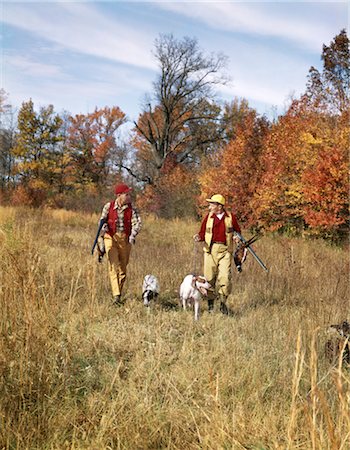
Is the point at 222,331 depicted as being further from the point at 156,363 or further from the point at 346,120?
the point at 346,120

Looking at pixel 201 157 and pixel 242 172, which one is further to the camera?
pixel 201 157

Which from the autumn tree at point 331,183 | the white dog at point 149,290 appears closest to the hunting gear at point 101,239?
the white dog at point 149,290

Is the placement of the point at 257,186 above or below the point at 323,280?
above

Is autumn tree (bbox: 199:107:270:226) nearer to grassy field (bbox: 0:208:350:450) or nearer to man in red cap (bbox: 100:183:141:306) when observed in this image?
man in red cap (bbox: 100:183:141:306)

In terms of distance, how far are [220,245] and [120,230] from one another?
1.56 m

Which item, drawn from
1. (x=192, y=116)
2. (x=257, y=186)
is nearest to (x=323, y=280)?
(x=257, y=186)

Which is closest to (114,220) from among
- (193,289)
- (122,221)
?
(122,221)

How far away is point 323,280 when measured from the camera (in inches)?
318

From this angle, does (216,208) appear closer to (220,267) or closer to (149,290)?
(220,267)

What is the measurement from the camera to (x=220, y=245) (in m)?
6.71

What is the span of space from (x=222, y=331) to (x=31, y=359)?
A: 2589 mm

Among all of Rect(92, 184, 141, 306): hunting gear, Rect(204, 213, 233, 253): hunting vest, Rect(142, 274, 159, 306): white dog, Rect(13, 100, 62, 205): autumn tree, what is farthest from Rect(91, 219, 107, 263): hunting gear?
Rect(13, 100, 62, 205): autumn tree

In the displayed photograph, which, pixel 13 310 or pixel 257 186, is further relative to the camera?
pixel 257 186

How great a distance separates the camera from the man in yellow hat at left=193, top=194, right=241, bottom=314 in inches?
263
